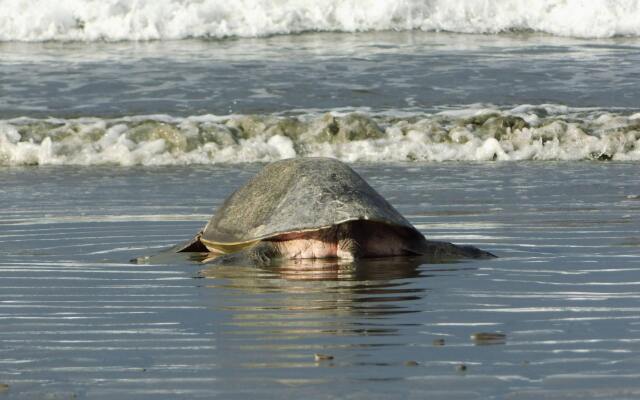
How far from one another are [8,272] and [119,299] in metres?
1.07

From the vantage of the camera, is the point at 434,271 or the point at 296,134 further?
the point at 296,134

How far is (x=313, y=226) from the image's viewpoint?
21.6 ft

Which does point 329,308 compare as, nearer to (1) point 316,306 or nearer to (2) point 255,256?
(1) point 316,306

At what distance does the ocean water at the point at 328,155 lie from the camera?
4.19 m

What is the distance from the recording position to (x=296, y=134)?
12.9 meters

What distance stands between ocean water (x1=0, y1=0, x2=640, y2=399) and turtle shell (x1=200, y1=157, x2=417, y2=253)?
240 millimetres

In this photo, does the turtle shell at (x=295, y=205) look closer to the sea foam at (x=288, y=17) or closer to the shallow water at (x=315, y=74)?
the shallow water at (x=315, y=74)

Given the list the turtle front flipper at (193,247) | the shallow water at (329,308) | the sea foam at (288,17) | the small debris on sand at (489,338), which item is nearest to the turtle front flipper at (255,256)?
the shallow water at (329,308)

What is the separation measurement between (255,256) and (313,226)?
327mm

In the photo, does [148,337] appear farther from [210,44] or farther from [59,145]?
[210,44]

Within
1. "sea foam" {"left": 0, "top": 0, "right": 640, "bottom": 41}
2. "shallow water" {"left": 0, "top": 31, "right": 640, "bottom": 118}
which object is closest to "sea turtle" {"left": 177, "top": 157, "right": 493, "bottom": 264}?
"shallow water" {"left": 0, "top": 31, "right": 640, "bottom": 118}

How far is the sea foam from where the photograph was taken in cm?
2083

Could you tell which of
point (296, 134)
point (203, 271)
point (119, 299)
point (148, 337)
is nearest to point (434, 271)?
point (203, 271)

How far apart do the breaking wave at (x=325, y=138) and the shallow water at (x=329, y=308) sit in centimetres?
281
